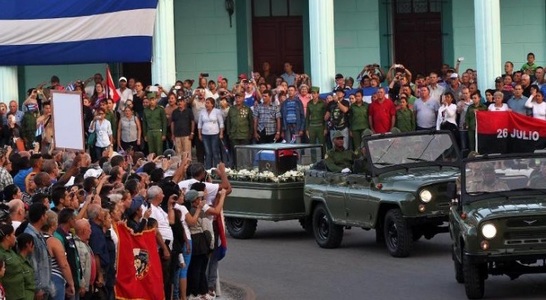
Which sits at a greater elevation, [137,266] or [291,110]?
[291,110]

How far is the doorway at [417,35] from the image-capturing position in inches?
1438

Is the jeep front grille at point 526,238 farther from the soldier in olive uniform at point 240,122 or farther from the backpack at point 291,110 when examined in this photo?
the soldier in olive uniform at point 240,122

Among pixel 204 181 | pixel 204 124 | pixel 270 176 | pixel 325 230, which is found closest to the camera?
pixel 204 181

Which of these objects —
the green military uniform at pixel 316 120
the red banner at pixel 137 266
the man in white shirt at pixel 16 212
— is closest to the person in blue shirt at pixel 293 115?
the green military uniform at pixel 316 120

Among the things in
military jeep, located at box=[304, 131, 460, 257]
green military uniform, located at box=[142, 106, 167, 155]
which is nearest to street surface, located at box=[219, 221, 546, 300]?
military jeep, located at box=[304, 131, 460, 257]

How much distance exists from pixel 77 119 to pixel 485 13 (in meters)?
16.3

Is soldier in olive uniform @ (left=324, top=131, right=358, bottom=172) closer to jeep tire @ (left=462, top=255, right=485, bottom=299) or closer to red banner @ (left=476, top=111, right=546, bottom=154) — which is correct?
red banner @ (left=476, top=111, right=546, bottom=154)

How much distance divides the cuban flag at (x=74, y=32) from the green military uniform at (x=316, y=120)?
35.6 ft

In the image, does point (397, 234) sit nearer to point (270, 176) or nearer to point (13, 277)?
point (270, 176)

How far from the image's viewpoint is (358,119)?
30125 mm

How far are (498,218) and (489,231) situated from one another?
7.1 inches

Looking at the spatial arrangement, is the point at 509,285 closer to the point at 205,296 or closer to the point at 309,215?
the point at 205,296

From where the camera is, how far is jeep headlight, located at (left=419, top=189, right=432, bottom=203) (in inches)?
829

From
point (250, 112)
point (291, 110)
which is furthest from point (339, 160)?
point (250, 112)
